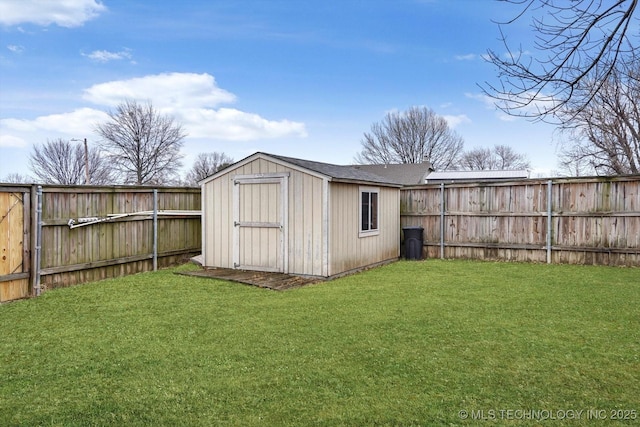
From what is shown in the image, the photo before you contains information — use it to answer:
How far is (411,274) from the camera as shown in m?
8.05

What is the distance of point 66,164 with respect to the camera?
110 feet

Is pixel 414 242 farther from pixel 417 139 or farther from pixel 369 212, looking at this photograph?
pixel 417 139

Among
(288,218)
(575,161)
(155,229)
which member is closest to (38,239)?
(155,229)

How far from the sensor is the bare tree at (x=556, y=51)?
9.86 feet

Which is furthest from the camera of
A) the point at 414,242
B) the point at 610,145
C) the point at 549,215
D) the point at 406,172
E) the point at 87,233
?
the point at 406,172

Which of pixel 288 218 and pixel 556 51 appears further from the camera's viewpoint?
pixel 288 218

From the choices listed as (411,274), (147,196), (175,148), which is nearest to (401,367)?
(411,274)

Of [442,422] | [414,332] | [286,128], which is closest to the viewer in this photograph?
[442,422]

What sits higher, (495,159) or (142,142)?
(142,142)

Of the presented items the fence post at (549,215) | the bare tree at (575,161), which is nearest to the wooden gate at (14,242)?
the fence post at (549,215)

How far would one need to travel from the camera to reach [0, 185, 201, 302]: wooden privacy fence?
6016 millimetres

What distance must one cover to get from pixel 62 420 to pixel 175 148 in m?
32.6

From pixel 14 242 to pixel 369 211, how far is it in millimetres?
6454

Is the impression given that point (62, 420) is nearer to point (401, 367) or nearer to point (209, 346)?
point (209, 346)
